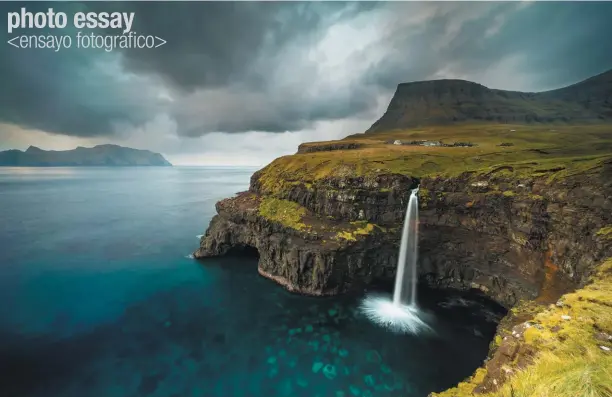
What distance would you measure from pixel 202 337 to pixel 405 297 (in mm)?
28802

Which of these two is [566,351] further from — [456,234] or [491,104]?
[491,104]

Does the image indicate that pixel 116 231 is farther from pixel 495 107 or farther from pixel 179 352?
pixel 495 107

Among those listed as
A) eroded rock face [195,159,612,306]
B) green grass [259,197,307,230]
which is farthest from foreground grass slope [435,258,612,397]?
green grass [259,197,307,230]

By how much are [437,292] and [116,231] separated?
281ft

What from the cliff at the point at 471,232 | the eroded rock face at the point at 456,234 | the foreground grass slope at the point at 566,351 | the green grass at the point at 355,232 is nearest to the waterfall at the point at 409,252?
the eroded rock face at the point at 456,234

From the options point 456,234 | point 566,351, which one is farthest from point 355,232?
point 566,351

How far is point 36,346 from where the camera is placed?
1185 inches

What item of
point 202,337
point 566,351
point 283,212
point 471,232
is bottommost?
point 202,337

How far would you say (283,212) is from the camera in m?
49.9

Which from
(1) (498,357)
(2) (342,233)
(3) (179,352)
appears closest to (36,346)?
(3) (179,352)

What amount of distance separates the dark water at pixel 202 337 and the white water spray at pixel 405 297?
1.78 meters

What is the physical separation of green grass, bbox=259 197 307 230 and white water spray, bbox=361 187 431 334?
635 inches

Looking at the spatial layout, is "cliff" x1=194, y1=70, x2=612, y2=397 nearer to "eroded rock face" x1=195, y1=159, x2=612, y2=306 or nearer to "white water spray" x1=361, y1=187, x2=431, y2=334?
Result: "eroded rock face" x1=195, y1=159, x2=612, y2=306

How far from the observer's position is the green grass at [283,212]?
4659cm
